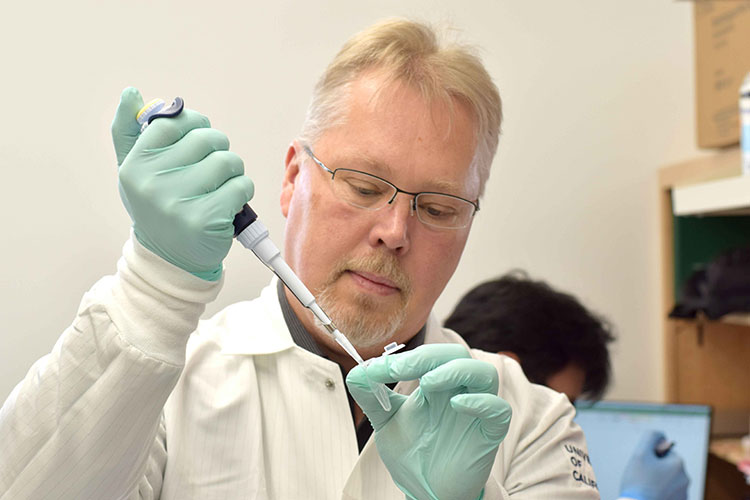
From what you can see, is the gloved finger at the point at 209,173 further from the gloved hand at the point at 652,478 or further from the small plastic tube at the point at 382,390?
the gloved hand at the point at 652,478

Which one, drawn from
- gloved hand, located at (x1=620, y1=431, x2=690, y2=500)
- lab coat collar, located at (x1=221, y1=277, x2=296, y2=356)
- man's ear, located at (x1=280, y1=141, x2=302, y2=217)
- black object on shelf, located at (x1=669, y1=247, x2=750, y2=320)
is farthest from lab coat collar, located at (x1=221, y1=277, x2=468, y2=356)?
black object on shelf, located at (x1=669, y1=247, x2=750, y2=320)

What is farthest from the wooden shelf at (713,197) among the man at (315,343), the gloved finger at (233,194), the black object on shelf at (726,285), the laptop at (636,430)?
the gloved finger at (233,194)

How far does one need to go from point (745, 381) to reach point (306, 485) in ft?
6.48

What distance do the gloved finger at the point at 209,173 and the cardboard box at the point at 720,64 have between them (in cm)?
177

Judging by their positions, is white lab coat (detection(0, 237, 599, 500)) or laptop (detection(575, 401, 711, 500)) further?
laptop (detection(575, 401, 711, 500))

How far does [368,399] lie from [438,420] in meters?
0.09

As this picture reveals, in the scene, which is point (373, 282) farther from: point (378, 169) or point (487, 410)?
point (487, 410)

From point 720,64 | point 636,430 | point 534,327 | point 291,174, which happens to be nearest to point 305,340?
point 291,174

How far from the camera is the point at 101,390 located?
0.80m

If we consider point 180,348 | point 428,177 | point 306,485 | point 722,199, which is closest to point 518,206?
point 722,199

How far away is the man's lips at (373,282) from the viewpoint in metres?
1.09

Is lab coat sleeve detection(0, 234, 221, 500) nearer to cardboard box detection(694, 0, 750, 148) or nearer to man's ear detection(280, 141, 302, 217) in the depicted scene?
man's ear detection(280, 141, 302, 217)

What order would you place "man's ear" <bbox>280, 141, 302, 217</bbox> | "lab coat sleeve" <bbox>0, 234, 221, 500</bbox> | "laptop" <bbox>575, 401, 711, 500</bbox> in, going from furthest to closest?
"laptop" <bbox>575, 401, 711, 500</bbox>
"man's ear" <bbox>280, 141, 302, 217</bbox>
"lab coat sleeve" <bbox>0, 234, 221, 500</bbox>

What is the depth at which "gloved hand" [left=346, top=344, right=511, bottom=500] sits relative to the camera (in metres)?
0.86
